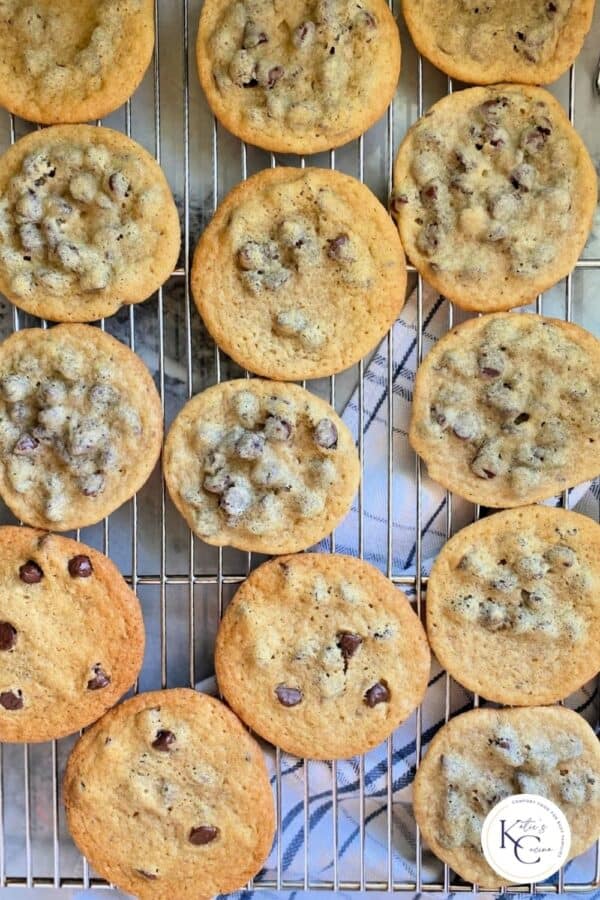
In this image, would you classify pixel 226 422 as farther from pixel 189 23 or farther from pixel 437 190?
pixel 189 23

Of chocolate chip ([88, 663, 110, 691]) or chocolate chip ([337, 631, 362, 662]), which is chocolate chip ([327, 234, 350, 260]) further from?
chocolate chip ([88, 663, 110, 691])

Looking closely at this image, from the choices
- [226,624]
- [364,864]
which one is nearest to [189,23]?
[226,624]

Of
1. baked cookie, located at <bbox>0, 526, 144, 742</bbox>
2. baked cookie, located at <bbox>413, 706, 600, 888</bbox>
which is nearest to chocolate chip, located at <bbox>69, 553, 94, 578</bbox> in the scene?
baked cookie, located at <bbox>0, 526, 144, 742</bbox>

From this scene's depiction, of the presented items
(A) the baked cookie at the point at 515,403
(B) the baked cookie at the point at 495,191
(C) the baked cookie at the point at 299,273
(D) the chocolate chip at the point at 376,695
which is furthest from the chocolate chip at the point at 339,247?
(D) the chocolate chip at the point at 376,695

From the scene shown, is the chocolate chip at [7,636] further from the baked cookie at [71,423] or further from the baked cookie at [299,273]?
the baked cookie at [299,273]

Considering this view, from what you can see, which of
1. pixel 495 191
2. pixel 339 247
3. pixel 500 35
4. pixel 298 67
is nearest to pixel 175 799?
pixel 339 247

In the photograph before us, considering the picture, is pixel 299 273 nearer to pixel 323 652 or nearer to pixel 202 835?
pixel 323 652
